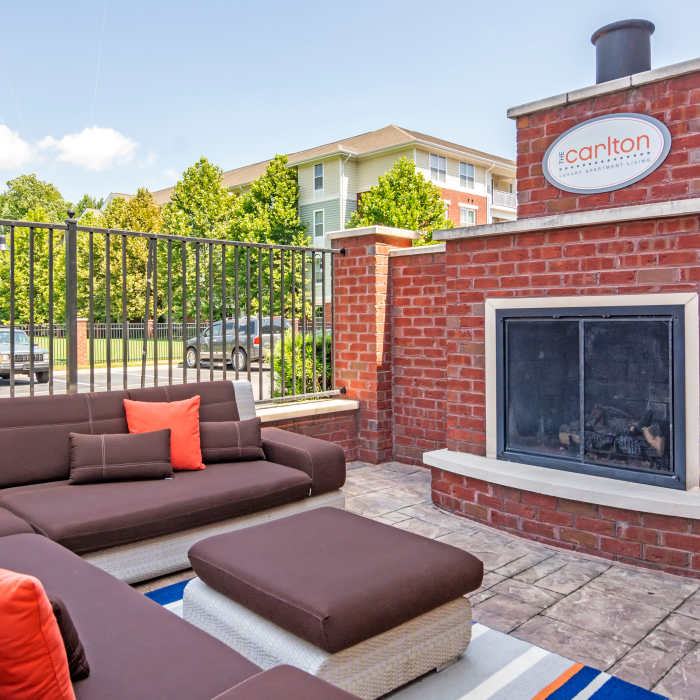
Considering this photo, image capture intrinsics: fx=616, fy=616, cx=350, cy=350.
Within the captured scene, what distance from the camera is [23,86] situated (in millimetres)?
25250

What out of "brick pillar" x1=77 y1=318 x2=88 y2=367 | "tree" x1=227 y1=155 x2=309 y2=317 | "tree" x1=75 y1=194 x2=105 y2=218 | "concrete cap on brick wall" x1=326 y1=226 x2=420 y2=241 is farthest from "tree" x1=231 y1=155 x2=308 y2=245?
"tree" x1=75 y1=194 x2=105 y2=218

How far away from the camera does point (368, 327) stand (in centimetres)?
532

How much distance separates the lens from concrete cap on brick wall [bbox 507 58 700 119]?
3154 mm

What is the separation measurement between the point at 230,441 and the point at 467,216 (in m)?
19.8

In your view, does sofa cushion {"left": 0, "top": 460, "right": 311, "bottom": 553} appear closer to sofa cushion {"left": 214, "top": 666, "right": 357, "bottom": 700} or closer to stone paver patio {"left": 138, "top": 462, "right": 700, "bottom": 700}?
stone paver patio {"left": 138, "top": 462, "right": 700, "bottom": 700}

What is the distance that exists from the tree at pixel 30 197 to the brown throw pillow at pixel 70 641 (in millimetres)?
32411

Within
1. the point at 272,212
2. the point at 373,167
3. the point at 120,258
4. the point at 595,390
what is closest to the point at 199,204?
the point at 272,212

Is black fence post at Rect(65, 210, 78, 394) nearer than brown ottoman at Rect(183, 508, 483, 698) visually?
No

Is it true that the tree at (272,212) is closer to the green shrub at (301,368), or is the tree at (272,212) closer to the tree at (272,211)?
the tree at (272,211)

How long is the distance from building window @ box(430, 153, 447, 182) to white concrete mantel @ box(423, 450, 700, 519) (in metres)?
18.1

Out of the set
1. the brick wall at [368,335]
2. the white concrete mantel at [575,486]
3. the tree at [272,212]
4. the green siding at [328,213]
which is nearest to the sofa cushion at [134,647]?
the white concrete mantel at [575,486]

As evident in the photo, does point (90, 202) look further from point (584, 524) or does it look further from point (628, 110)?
point (584, 524)

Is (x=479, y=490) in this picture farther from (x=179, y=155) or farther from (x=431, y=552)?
(x=179, y=155)

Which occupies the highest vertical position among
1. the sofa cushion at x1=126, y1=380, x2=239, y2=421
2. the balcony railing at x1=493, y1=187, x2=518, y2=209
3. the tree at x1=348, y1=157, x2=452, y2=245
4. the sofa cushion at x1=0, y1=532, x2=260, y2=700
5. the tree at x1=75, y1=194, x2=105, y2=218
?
the tree at x1=75, y1=194, x2=105, y2=218
